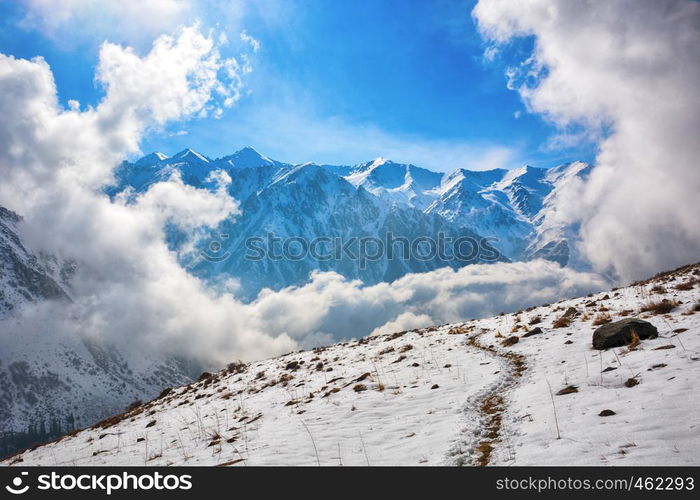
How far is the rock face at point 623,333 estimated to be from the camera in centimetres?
1186

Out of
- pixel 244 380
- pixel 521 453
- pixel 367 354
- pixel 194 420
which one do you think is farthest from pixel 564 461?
pixel 244 380

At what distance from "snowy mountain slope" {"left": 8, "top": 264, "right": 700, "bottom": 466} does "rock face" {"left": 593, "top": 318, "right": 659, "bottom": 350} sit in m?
0.34

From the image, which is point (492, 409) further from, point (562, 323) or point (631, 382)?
point (562, 323)

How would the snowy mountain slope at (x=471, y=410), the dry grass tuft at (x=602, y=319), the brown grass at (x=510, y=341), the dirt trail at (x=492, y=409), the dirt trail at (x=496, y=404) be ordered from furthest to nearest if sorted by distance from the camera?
the brown grass at (x=510, y=341) → the dry grass tuft at (x=602, y=319) → the dirt trail at (x=496, y=404) → the dirt trail at (x=492, y=409) → the snowy mountain slope at (x=471, y=410)

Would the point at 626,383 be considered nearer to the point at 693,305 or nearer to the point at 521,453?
the point at 521,453

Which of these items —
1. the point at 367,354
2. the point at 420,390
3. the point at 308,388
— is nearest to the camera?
the point at 420,390

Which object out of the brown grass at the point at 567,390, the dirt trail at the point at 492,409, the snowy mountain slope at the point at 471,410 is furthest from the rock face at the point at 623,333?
the brown grass at the point at 567,390

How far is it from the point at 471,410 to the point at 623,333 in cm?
659

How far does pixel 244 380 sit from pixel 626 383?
67.0 feet

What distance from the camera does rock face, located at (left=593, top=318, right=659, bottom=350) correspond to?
38.9 ft

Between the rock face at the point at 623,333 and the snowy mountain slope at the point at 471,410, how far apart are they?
34cm

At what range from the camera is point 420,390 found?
12.5 metres

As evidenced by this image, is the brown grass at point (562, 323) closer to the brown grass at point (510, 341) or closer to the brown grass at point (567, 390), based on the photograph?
the brown grass at point (510, 341)
